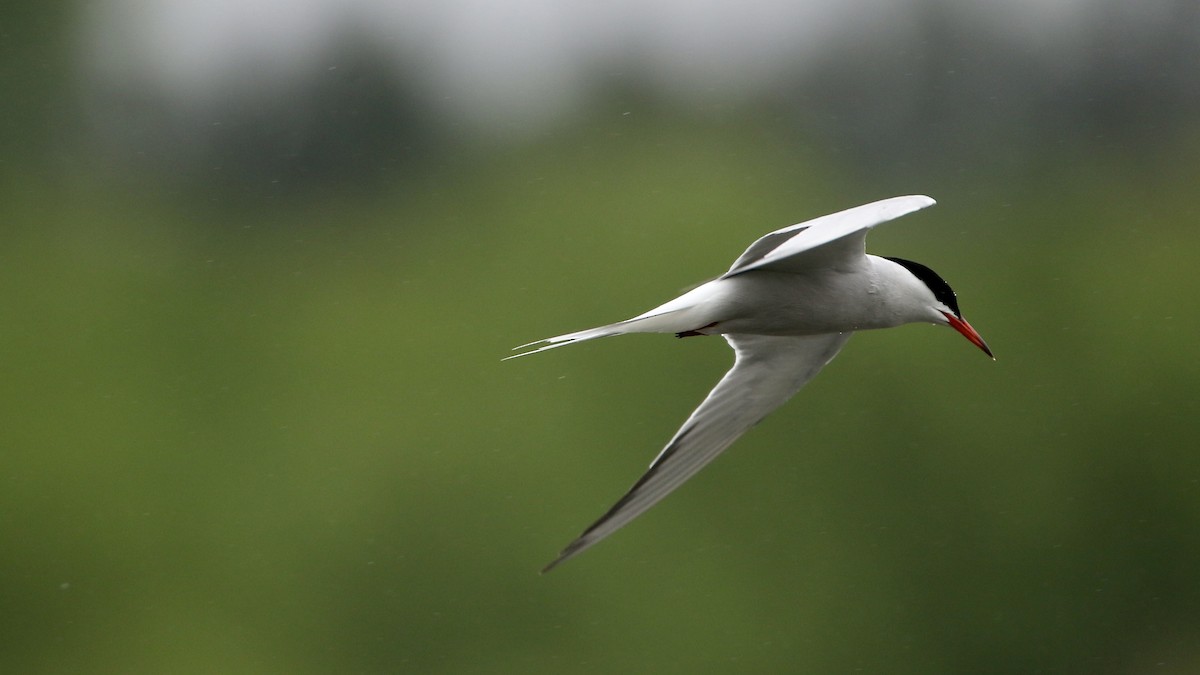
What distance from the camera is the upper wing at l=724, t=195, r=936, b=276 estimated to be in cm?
256

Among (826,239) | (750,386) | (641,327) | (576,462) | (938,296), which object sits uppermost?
(826,239)

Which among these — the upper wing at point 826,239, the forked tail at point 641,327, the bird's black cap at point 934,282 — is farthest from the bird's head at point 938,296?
the forked tail at point 641,327

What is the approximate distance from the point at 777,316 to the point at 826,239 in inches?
30.9

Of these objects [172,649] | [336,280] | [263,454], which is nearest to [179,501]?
[263,454]

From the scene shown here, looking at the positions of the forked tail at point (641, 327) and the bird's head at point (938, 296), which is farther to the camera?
the bird's head at point (938, 296)

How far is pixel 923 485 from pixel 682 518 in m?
2.91

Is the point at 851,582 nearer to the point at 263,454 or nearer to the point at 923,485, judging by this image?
the point at 923,485

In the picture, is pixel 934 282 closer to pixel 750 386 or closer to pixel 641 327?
pixel 750 386

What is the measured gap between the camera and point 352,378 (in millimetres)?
15227

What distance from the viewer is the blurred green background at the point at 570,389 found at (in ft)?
43.0

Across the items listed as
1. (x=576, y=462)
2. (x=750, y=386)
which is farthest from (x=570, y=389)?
(x=750, y=386)

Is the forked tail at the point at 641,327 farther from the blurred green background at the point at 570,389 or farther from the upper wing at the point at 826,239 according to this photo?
the blurred green background at the point at 570,389

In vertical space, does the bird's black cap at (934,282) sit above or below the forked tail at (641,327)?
below

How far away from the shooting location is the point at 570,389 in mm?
14188
